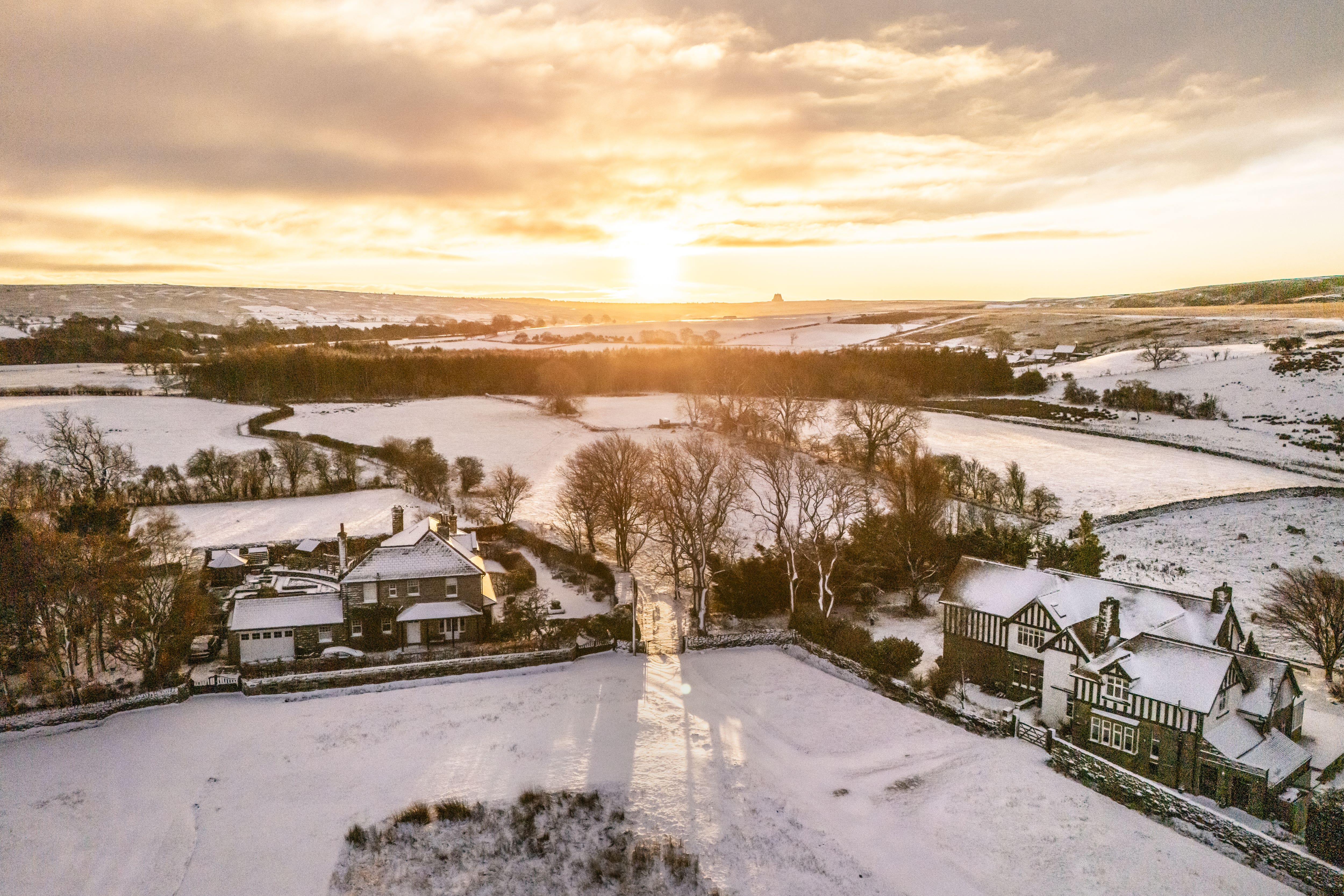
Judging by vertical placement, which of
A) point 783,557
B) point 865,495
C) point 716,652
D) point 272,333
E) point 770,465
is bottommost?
point 716,652

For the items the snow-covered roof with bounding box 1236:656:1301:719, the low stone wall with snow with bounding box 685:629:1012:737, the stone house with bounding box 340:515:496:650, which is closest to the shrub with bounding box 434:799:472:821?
the stone house with bounding box 340:515:496:650

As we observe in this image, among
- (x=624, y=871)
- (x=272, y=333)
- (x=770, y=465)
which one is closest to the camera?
(x=624, y=871)

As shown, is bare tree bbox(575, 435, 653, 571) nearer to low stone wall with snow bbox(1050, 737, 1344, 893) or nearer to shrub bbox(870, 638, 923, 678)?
shrub bbox(870, 638, 923, 678)

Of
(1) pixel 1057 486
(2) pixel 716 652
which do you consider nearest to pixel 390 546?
(2) pixel 716 652

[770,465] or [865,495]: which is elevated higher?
[770,465]

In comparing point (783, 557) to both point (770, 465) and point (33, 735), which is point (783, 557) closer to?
point (770, 465)

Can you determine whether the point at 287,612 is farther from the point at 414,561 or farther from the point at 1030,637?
the point at 1030,637
